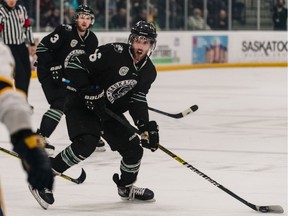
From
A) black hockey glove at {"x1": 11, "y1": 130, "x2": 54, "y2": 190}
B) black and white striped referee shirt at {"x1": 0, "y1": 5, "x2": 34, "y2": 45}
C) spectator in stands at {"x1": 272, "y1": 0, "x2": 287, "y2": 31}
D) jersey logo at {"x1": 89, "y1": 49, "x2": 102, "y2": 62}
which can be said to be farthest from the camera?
spectator in stands at {"x1": 272, "y1": 0, "x2": 287, "y2": 31}

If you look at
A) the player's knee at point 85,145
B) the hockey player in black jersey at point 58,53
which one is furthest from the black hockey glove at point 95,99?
the hockey player in black jersey at point 58,53

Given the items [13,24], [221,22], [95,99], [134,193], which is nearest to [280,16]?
[221,22]

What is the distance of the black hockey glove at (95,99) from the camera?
16.2 ft

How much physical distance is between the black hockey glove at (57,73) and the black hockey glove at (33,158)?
4450 millimetres

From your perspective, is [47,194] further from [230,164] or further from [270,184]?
[230,164]

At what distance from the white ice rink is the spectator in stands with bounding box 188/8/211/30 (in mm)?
6406

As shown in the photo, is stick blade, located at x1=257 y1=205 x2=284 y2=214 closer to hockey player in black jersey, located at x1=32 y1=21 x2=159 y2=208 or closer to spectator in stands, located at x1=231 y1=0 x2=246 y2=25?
hockey player in black jersey, located at x1=32 y1=21 x2=159 y2=208

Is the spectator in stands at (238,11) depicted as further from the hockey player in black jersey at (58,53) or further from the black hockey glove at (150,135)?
the black hockey glove at (150,135)

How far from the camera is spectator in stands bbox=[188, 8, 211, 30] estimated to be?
18344mm

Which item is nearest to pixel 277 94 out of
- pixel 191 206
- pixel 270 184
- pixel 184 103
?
pixel 184 103

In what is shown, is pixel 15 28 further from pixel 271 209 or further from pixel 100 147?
pixel 271 209

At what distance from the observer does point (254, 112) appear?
34.5 ft

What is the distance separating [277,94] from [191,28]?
5.43 m

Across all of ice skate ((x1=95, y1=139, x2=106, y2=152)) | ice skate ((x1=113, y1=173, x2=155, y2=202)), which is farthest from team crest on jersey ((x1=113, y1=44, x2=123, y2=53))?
ice skate ((x1=95, y1=139, x2=106, y2=152))
